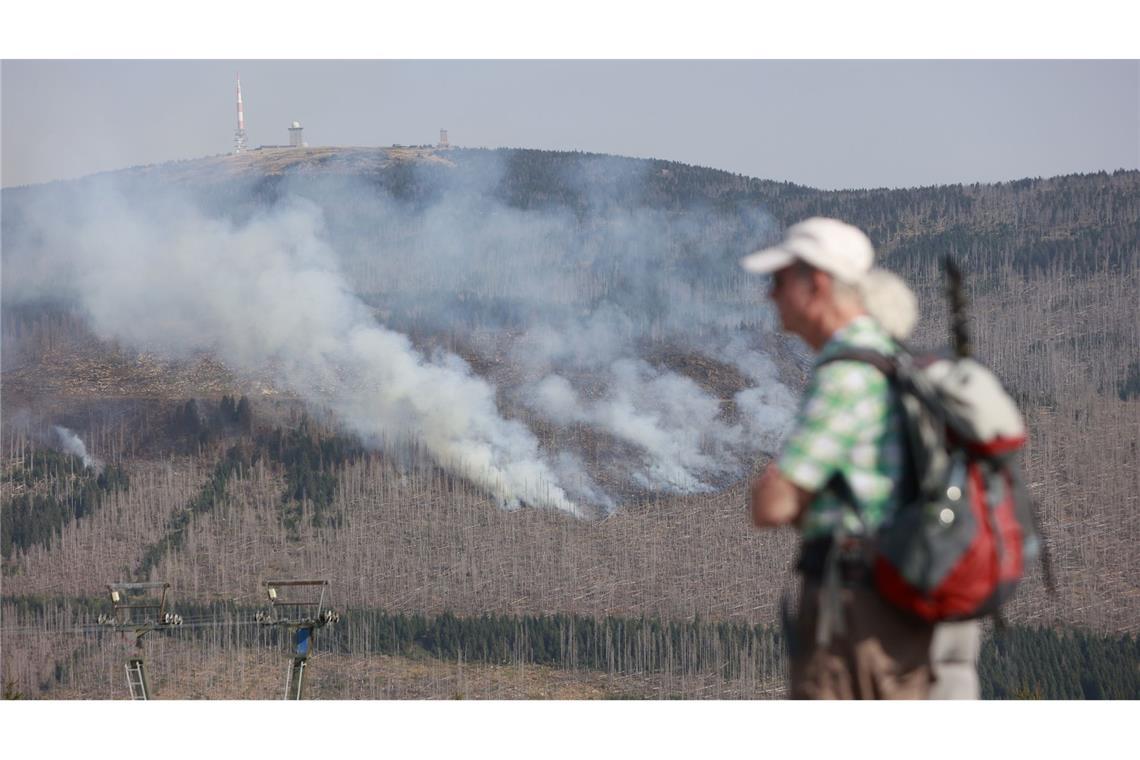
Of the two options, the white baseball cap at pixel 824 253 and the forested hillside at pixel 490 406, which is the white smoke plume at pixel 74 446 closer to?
the forested hillside at pixel 490 406

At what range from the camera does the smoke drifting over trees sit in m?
27.3

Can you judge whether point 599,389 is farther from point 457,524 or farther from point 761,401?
point 457,524

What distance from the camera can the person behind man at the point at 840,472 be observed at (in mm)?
2621

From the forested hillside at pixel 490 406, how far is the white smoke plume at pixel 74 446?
12 centimetres

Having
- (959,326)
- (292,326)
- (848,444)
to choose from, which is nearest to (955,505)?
(848,444)

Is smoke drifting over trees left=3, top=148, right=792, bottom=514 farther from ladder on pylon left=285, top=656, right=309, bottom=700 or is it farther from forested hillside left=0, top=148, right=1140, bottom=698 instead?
ladder on pylon left=285, top=656, right=309, bottom=700

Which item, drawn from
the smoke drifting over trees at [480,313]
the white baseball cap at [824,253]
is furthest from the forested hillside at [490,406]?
the white baseball cap at [824,253]

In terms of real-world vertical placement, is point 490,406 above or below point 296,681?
above

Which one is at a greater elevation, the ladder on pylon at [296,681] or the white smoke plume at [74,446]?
the white smoke plume at [74,446]

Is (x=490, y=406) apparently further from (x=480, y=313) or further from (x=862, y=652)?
(x=862, y=652)

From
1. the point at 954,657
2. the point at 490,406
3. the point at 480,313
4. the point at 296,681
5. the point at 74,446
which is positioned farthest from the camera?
the point at 490,406

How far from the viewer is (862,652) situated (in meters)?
2.75

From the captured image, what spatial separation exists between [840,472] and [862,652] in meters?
0.35

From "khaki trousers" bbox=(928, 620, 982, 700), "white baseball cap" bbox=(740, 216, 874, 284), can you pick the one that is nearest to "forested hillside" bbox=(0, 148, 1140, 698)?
"khaki trousers" bbox=(928, 620, 982, 700)
